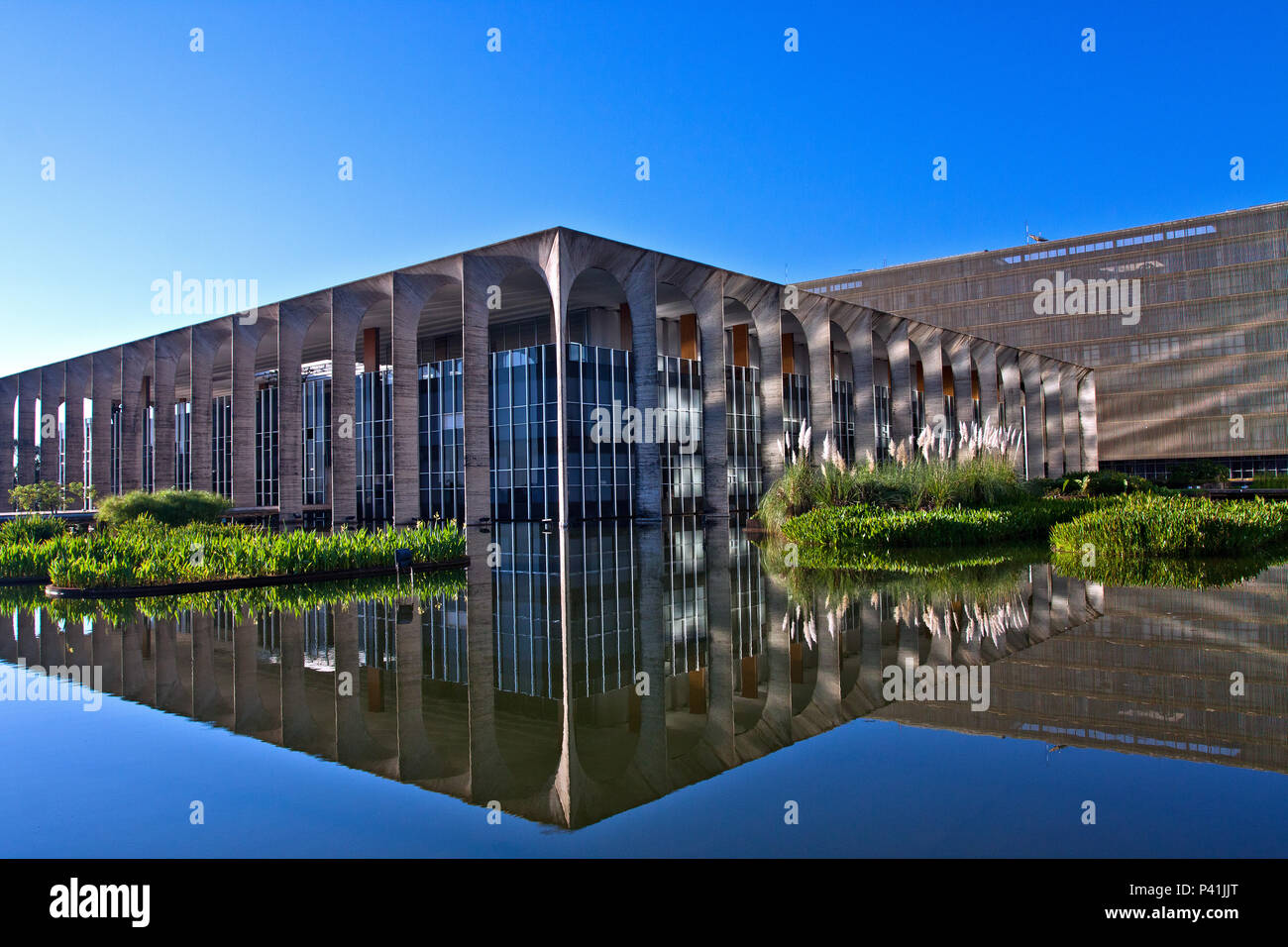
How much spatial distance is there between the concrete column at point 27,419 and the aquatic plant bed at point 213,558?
111 ft

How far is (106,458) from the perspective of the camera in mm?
42906

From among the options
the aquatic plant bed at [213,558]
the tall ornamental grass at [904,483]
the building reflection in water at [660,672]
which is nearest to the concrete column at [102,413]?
the aquatic plant bed at [213,558]

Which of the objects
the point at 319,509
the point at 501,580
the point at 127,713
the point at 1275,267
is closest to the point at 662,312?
the point at 319,509

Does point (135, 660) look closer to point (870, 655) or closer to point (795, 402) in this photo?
point (870, 655)

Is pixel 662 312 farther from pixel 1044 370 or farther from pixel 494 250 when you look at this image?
pixel 1044 370

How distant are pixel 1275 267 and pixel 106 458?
2774 inches

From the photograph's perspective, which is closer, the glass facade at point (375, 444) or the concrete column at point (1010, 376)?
the glass facade at point (375, 444)

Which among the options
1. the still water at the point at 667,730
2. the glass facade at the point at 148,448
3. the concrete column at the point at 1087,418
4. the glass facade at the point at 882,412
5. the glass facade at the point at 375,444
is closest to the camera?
the still water at the point at 667,730

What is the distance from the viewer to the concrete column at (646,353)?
26281 millimetres

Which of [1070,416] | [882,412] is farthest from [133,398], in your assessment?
[1070,416]

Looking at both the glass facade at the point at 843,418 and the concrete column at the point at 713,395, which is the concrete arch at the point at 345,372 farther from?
the glass facade at the point at 843,418

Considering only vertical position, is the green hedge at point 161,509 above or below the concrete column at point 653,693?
above

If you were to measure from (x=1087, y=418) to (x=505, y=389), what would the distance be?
46.1 metres
